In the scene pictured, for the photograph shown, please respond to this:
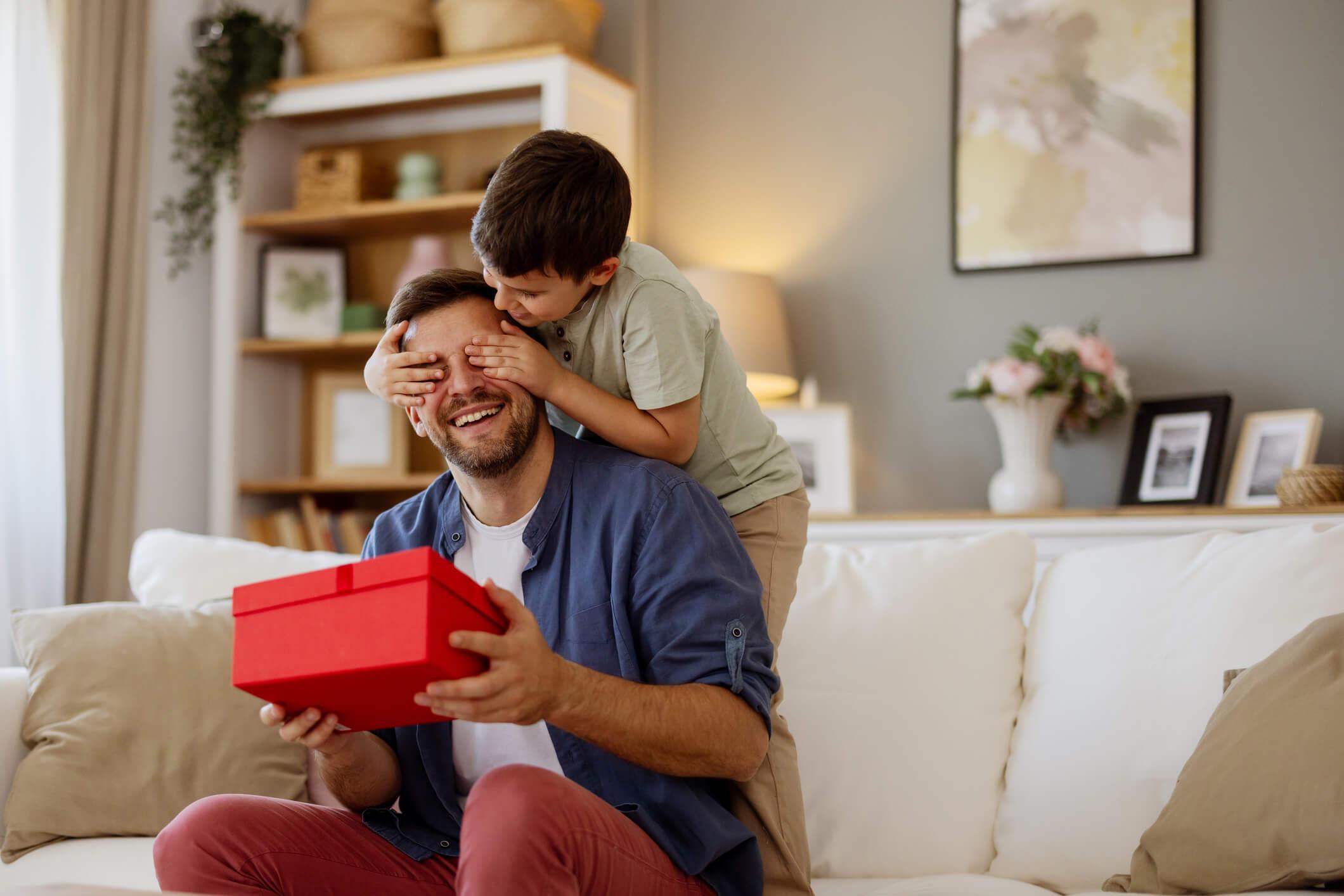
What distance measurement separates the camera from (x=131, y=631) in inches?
76.5

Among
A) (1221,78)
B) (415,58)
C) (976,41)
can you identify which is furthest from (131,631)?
(1221,78)

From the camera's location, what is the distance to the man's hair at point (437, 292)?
1.54 metres

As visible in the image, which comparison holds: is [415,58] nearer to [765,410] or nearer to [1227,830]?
[765,410]

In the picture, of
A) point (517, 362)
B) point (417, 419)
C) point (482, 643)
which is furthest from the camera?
point (417, 419)

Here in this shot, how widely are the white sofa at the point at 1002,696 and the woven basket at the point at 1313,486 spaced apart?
1.08 meters

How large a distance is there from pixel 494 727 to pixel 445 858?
16 centimetres

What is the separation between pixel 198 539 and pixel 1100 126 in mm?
2463

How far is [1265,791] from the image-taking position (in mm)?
1350

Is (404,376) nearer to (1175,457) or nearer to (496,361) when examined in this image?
(496,361)

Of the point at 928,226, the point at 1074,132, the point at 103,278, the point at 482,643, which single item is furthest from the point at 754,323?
the point at 482,643

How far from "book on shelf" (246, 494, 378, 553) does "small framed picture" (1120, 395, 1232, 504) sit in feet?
7.00

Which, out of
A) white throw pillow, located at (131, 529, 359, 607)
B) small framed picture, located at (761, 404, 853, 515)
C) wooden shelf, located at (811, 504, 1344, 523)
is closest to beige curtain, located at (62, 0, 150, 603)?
white throw pillow, located at (131, 529, 359, 607)

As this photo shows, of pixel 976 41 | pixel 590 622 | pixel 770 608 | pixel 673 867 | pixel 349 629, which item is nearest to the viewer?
pixel 349 629

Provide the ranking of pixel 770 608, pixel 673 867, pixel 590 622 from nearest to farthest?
pixel 673 867 → pixel 590 622 → pixel 770 608
